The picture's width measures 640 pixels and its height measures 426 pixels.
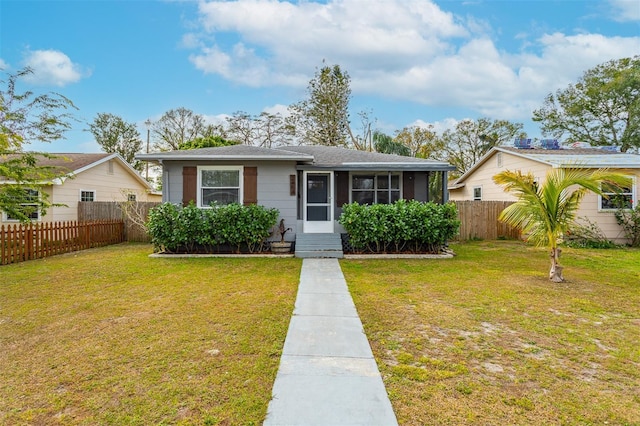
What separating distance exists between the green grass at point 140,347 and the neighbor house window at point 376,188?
5.69 metres

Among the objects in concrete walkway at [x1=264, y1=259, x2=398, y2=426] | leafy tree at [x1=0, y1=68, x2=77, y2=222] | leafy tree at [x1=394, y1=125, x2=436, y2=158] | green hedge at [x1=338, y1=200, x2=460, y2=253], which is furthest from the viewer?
leafy tree at [x1=394, y1=125, x2=436, y2=158]

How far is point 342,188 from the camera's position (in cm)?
1141

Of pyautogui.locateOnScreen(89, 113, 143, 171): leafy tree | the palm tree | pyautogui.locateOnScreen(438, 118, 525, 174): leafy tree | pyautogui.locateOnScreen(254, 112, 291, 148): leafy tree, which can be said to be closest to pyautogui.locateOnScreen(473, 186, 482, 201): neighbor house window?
the palm tree

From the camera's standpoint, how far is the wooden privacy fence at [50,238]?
841cm

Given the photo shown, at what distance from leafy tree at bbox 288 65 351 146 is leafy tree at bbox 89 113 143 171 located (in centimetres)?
1478

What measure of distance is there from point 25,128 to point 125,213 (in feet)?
20.3

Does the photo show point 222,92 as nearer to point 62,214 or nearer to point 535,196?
point 62,214

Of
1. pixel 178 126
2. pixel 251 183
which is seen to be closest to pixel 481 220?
pixel 251 183

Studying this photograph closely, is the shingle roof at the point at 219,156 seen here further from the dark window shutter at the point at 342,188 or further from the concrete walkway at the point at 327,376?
the concrete walkway at the point at 327,376

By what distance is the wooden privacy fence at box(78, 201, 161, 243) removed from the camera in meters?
13.1

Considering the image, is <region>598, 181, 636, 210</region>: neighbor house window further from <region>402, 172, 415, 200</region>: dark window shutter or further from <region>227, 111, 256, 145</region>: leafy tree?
<region>227, 111, 256, 145</region>: leafy tree

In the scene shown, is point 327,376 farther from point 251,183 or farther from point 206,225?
point 251,183

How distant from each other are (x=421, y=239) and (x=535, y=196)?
129 inches

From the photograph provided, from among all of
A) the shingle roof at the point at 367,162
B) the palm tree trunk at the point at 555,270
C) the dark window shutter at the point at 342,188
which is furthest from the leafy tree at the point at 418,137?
the palm tree trunk at the point at 555,270
